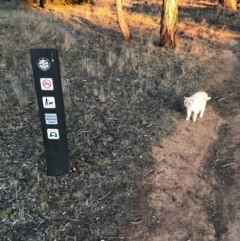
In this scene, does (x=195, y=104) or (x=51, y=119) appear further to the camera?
(x=195, y=104)

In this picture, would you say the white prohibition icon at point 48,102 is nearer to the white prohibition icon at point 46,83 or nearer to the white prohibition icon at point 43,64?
the white prohibition icon at point 46,83

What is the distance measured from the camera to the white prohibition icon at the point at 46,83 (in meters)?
4.16

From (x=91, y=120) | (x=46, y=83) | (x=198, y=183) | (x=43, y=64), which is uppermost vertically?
(x=43, y=64)

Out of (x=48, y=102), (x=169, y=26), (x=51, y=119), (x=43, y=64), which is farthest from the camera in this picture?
(x=169, y=26)

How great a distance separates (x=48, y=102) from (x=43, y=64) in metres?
0.52

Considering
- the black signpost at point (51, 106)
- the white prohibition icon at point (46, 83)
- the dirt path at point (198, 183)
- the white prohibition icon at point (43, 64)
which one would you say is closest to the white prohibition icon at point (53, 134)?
the black signpost at point (51, 106)

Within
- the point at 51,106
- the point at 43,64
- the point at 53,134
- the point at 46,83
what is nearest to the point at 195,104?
the point at 53,134

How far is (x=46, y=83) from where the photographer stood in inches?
165

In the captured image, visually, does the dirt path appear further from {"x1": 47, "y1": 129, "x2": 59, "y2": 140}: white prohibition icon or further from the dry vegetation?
{"x1": 47, "y1": 129, "x2": 59, "y2": 140}: white prohibition icon

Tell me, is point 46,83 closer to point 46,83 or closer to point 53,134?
point 46,83

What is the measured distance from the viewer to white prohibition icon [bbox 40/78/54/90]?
4156 mm

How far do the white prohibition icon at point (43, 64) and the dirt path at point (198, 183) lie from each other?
93.2 inches

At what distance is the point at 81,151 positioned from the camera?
18.3 feet

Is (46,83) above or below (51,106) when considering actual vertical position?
above
